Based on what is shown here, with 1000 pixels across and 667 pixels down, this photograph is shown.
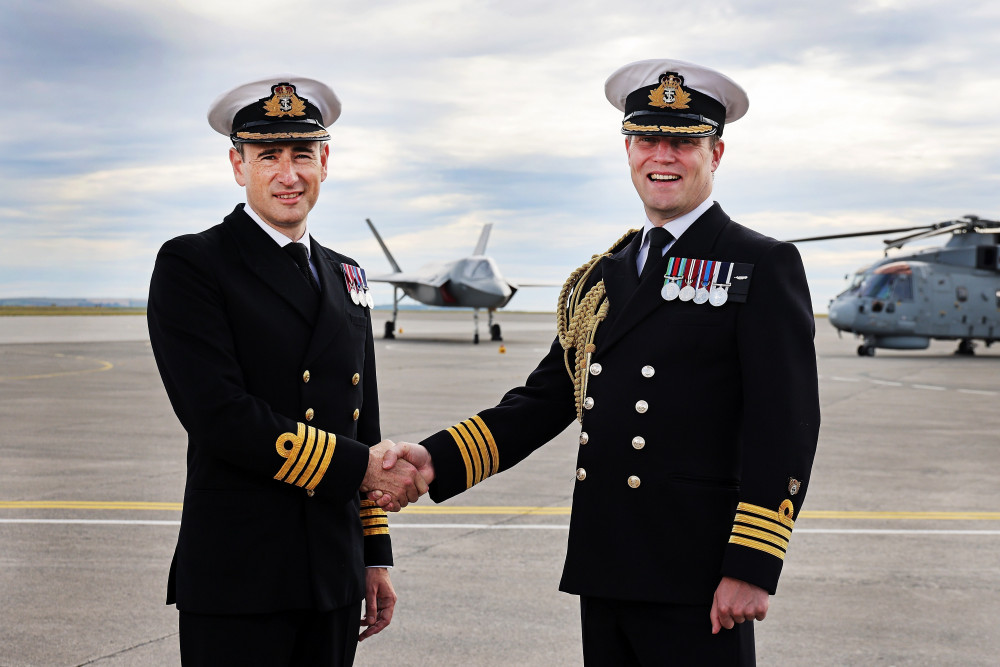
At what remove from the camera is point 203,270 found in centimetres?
271

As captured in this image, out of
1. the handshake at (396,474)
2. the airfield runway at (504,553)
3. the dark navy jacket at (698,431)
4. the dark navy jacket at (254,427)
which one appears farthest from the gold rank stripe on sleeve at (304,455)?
the airfield runway at (504,553)

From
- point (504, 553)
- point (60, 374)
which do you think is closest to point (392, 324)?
point (60, 374)

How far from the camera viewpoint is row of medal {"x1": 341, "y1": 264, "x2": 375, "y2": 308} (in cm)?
316

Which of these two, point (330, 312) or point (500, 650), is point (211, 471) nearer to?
point (330, 312)

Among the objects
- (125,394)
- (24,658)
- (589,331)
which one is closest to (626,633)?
(589,331)

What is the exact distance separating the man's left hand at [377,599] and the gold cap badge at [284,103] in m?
1.43

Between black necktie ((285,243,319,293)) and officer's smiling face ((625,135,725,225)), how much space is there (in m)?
1.01

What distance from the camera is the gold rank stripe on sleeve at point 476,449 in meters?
3.14

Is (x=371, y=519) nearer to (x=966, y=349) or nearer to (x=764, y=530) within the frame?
(x=764, y=530)

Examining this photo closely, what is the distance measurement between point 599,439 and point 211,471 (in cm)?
108

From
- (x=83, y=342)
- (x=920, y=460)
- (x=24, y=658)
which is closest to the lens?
(x=24, y=658)

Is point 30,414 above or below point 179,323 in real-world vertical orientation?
below

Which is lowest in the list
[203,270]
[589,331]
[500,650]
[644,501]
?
[500,650]

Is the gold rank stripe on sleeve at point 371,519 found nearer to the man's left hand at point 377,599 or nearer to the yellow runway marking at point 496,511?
the man's left hand at point 377,599
